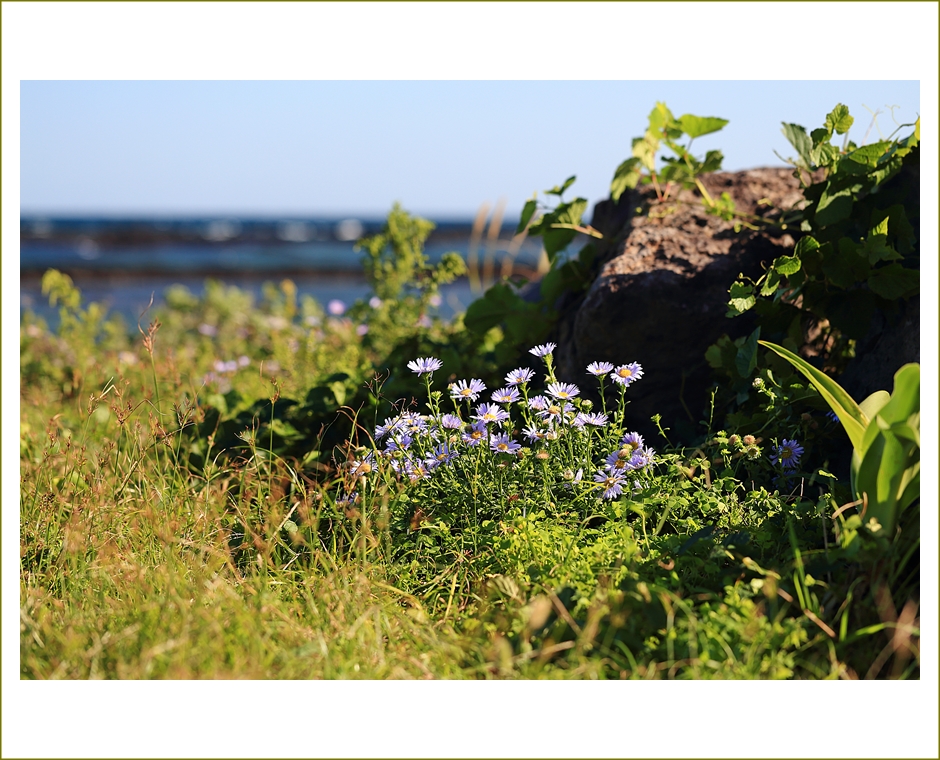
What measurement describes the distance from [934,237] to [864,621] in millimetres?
953

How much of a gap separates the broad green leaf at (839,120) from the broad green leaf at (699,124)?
1.18 ft

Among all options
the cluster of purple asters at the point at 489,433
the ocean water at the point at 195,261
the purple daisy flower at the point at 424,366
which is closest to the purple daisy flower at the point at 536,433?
the cluster of purple asters at the point at 489,433

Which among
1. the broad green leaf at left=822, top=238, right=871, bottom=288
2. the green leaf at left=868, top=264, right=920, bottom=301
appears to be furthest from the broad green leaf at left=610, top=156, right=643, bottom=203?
the green leaf at left=868, top=264, right=920, bottom=301

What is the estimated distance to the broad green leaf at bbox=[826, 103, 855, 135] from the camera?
2510 millimetres

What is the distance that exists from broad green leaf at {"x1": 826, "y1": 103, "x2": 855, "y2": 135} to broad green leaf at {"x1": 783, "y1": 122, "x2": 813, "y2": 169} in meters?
0.08

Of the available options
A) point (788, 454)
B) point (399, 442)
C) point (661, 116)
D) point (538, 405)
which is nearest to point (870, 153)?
point (661, 116)

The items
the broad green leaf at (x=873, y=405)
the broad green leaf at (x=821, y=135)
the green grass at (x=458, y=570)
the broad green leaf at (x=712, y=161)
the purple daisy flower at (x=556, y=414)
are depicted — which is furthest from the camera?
the broad green leaf at (x=712, y=161)

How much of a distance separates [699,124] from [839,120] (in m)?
0.48

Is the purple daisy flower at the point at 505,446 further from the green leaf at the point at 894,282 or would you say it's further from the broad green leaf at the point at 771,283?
the green leaf at the point at 894,282

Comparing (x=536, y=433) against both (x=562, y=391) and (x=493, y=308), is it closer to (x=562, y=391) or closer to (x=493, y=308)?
(x=562, y=391)

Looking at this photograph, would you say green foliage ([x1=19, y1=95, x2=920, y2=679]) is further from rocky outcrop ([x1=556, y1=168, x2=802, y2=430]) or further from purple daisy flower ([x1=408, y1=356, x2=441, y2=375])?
rocky outcrop ([x1=556, y1=168, x2=802, y2=430])

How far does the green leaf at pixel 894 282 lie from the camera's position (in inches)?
92.4

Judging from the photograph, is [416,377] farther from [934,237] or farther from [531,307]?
[934,237]

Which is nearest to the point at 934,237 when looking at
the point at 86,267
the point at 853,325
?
the point at 853,325
